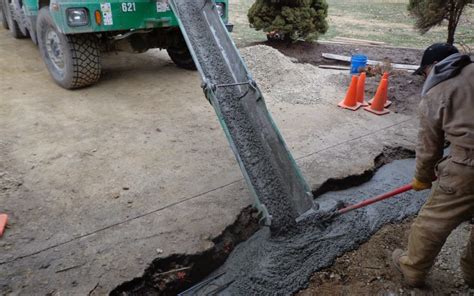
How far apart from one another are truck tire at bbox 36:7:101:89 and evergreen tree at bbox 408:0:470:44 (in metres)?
5.39

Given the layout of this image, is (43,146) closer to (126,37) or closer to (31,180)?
(31,180)

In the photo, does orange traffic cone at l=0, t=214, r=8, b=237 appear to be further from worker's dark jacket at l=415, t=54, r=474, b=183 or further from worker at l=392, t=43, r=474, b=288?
worker's dark jacket at l=415, t=54, r=474, b=183

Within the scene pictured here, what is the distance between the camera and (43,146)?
3850 millimetres

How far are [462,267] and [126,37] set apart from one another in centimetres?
466

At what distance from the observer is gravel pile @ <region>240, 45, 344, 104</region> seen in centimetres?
550

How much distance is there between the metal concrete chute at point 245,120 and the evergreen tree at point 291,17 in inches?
136

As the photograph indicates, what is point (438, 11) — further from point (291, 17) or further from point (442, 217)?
point (442, 217)

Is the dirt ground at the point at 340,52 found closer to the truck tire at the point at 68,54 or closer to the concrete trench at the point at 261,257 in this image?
the truck tire at the point at 68,54

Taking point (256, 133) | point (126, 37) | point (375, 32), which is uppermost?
point (126, 37)

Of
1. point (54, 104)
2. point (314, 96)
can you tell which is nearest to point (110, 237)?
point (54, 104)

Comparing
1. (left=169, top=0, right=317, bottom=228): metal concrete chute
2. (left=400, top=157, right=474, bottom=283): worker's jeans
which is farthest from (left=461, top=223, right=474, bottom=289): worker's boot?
(left=169, top=0, right=317, bottom=228): metal concrete chute

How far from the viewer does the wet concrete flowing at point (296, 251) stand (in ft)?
8.09

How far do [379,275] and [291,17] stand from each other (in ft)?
19.4

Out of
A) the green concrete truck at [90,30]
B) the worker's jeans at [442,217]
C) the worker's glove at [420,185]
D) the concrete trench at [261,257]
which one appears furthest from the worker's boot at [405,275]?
the green concrete truck at [90,30]
